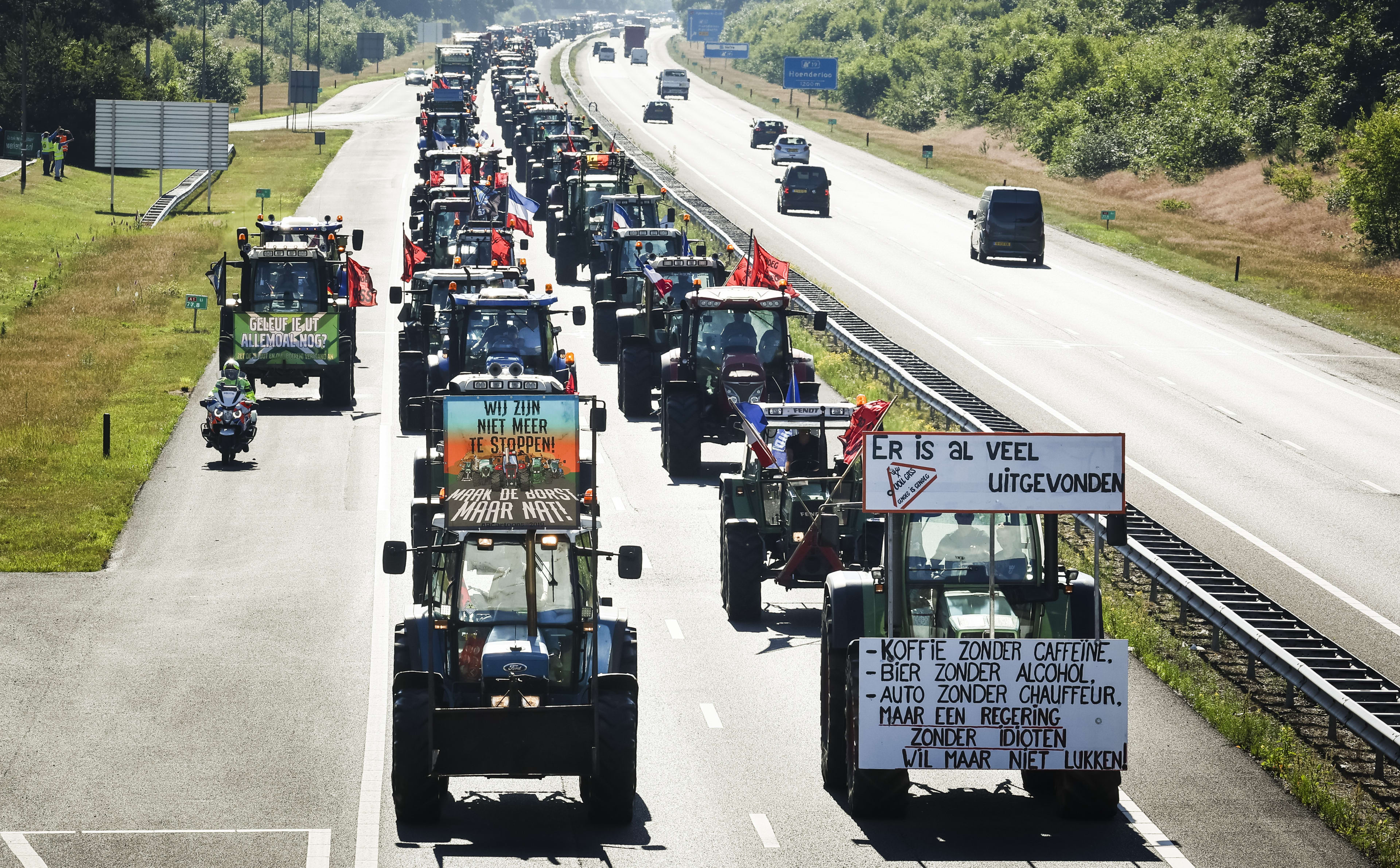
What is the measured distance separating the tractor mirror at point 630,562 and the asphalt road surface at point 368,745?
1.92m

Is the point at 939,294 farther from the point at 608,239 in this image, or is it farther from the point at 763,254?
the point at 763,254

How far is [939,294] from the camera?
52344 mm

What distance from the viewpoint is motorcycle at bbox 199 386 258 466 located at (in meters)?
30.6

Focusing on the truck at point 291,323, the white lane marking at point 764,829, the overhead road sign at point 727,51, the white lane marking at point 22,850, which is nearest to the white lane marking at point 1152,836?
the white lane marking at point 764,829

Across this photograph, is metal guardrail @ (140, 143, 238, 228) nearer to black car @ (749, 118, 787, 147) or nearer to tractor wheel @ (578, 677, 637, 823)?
black car @ (749, 118, 787, 147)

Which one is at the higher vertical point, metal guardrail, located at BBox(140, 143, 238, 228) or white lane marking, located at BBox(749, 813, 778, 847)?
metal guardrail, located at BBox(140, 143, 238, 228)

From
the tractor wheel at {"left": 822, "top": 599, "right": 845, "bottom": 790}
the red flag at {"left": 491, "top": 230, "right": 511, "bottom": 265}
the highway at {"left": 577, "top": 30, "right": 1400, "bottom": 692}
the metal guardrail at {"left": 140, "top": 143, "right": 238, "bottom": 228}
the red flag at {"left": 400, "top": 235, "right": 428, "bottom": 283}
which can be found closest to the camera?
the tractor wheel at {"left": 822, "top": 599, "right": 845, "bottom": 790}

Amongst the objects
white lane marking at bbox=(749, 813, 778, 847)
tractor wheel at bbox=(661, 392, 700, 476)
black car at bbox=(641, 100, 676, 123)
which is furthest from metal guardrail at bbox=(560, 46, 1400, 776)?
black car at bbox=(641, 100, 676, 123)

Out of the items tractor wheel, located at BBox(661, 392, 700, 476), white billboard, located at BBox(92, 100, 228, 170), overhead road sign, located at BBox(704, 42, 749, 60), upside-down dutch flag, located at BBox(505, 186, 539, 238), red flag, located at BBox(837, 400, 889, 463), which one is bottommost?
tractor wheel, located at BBox(661, 392, 700, 476)

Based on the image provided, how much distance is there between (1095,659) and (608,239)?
33.3m

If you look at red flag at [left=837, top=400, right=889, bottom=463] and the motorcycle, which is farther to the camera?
the motorcycle

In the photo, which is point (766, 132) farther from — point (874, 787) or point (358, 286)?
point (874, 787)

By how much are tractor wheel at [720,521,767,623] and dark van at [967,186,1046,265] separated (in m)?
39.4

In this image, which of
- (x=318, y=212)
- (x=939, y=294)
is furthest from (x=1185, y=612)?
(x=318, y=212)
